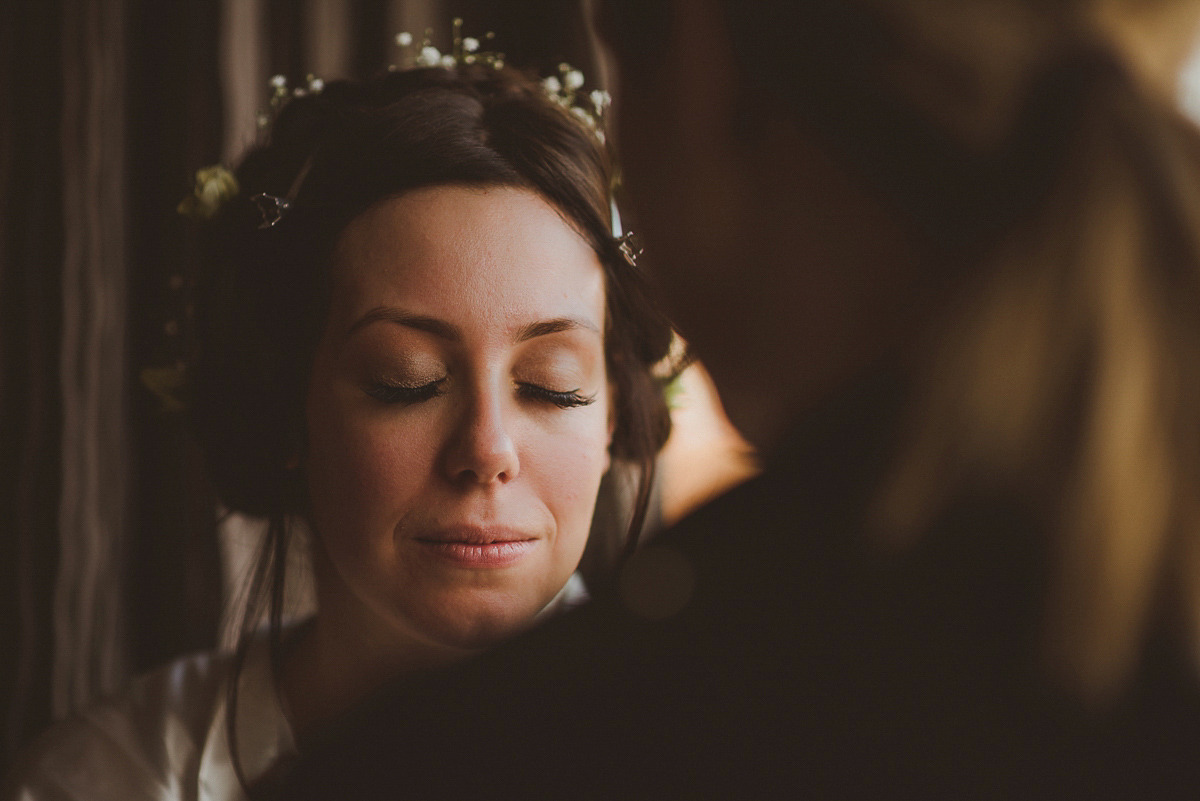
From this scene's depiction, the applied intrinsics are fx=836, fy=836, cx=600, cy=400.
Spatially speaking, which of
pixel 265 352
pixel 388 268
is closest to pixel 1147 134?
pixel 388 268

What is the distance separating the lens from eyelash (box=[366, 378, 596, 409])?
91cm

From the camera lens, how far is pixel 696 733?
475 mm

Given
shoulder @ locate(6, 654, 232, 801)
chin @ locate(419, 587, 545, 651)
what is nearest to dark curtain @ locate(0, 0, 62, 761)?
shoulder @ locate(6, 654, 232, 801)

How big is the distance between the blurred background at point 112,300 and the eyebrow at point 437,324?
0.93 metres

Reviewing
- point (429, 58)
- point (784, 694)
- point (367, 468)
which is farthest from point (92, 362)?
point (784, 694)

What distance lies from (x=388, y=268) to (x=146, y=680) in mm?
763

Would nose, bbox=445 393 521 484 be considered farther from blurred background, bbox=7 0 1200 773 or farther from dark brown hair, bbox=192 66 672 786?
blurred background, bbox=7 0 1200 773

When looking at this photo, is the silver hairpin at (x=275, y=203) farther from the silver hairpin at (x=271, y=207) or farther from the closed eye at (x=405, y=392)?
the closed eye at (x=405, y=392)

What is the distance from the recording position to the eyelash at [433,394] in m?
0.91

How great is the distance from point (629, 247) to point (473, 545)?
1.36 ft

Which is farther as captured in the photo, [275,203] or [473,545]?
[275,203]

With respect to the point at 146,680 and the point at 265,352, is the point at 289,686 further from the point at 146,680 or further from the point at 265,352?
the point at 265,352

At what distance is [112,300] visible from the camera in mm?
1687

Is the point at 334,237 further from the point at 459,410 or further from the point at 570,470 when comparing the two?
the point at 570,470
